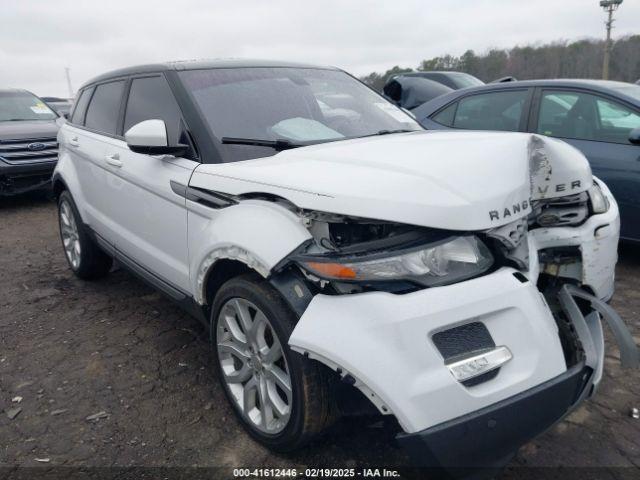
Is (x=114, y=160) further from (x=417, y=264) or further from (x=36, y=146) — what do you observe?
(x=36, y=146)

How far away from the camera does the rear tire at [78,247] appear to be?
4.13 m

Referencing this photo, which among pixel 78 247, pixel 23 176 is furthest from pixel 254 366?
pixel 23 176

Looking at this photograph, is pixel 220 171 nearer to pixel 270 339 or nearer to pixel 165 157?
pixel 165 157

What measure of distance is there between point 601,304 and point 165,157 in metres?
2.16

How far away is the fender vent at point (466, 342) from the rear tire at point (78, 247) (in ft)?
10.4

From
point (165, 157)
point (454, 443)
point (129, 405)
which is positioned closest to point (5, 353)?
point (129, 405)

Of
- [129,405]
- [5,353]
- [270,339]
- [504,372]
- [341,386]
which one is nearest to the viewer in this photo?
[504,372]

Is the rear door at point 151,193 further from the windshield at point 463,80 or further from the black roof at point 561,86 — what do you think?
the windshield at point 463,80

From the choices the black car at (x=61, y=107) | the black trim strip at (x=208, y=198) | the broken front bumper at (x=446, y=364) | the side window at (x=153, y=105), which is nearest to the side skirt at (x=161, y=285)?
the black trim strip at (x=208, y=198)

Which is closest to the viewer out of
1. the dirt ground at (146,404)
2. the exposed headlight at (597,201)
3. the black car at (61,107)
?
the dirt ground at (146,404)

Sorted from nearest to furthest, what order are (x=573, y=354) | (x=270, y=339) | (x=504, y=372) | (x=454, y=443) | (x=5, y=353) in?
(x=454, y=443) → (x=504, y=372) → (x=573, y=354) → (x=270, y=339) → (x=5, y=353)

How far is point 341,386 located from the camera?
185cm

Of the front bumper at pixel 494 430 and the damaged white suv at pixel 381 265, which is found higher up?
the damaged white suv at pixel 381 265

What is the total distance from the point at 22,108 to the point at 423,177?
8.76m
